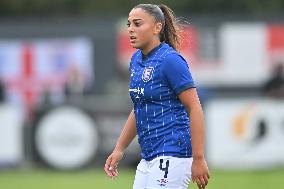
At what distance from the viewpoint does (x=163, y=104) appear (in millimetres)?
7434

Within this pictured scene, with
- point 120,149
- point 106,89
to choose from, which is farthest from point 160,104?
point 106,89

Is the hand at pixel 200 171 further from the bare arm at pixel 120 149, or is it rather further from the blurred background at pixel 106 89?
the blurred background at pixel 106 89

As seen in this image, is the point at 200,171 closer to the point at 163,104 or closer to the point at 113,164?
the point at 163,104

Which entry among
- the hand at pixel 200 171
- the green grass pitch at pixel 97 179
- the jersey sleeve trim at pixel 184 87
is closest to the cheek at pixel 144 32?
the jersey sleeve trim at pixel 184 87

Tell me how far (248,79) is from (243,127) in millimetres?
11690

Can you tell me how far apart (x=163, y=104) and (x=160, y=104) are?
0.07 feet

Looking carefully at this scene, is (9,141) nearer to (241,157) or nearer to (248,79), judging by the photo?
(241,157)

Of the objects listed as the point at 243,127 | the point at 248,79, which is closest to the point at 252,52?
the point at 248,79

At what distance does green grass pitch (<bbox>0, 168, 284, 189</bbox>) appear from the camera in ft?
49.4

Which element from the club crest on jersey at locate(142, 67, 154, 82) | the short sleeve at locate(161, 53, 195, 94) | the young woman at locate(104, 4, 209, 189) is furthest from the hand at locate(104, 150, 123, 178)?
the short sleeve at locate(161, 53, 195, 94)

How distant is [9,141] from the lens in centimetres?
1875

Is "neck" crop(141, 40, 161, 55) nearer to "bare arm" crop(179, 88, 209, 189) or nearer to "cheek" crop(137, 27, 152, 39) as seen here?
"cheek" crop(137, 27, 152, 39)

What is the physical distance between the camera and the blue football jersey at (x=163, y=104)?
7352 millimetres

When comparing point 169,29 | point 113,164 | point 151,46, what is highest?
point 169,29
